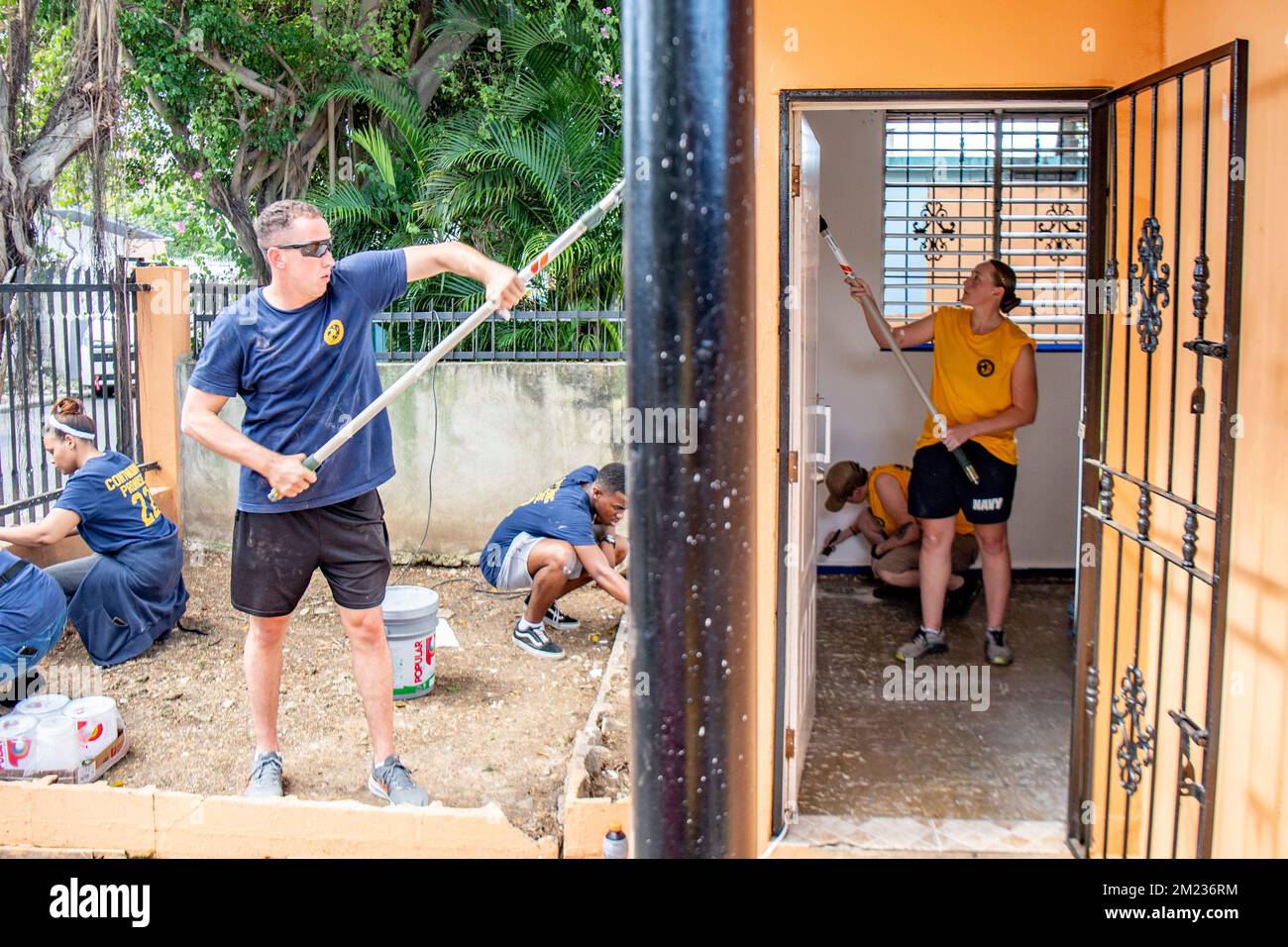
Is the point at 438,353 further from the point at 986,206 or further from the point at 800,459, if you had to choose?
the point at 986,206

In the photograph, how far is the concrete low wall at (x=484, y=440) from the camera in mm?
7953

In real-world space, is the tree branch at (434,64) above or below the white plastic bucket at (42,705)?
above

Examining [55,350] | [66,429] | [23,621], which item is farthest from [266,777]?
[55,350]

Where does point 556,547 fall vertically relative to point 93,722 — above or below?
above

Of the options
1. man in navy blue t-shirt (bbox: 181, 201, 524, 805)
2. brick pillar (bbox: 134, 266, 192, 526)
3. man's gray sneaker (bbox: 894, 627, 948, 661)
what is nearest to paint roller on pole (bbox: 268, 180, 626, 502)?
man in navy blue t-shirt (bbox: 181, 201, 524, 805)

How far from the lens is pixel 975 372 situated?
18.5ft

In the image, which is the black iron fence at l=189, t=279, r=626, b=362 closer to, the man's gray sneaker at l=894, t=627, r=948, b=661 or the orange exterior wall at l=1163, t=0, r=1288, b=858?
the man's gray sneaker at l=894, t=627, r=948, b=661

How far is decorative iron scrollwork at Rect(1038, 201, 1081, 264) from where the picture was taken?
23.6ft

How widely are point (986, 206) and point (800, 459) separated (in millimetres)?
3940

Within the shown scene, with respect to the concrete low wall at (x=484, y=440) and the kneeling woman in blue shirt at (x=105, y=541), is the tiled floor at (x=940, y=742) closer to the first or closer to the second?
the concrete low wall at (x=484, y=440)

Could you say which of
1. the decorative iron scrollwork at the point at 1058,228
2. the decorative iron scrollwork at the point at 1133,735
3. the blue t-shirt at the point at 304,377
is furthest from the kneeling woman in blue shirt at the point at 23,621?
the decorative iron scrollwork at the point at 1058,228

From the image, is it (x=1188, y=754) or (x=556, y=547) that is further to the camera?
(x=556, y=547)

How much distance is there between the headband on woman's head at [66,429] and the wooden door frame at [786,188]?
3.89 meters

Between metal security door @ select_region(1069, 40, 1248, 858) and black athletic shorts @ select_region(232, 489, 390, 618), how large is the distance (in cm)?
248
